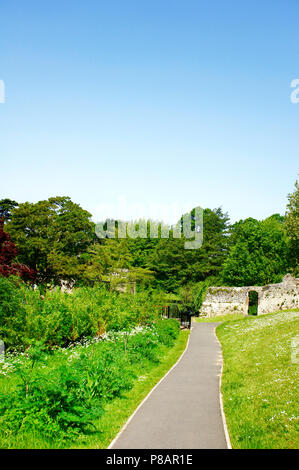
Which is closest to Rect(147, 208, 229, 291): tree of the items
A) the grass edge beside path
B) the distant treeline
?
the distant treeline

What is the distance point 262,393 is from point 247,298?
3028 centimetres

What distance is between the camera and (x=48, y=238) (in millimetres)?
37750

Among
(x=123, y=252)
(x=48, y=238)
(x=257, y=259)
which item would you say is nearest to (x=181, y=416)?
(x=123, y=252)

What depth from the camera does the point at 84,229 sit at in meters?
42.1

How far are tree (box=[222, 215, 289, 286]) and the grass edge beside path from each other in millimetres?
37076

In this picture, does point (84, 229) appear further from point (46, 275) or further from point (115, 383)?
point (115, 383)

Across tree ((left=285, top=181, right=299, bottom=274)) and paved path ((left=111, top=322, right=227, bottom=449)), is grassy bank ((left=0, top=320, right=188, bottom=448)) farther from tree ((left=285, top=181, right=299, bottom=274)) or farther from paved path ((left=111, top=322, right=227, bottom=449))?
tree ((left=285, top=181, right=299, bottom=274))

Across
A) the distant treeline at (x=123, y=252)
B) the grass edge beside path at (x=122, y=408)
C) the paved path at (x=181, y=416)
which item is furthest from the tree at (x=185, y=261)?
the paved path at (x=181, y=416)

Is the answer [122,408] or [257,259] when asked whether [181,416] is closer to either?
[122,408]

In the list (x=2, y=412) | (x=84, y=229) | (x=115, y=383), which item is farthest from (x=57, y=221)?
(x=2, y=412)

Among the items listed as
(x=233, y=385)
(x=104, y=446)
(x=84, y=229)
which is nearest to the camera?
(x=104, y=446)

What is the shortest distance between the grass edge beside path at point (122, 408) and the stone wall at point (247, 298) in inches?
907

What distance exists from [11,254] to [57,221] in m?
16.3

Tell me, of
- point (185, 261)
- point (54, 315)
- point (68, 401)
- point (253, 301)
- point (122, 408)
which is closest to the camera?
point (68, 401)
